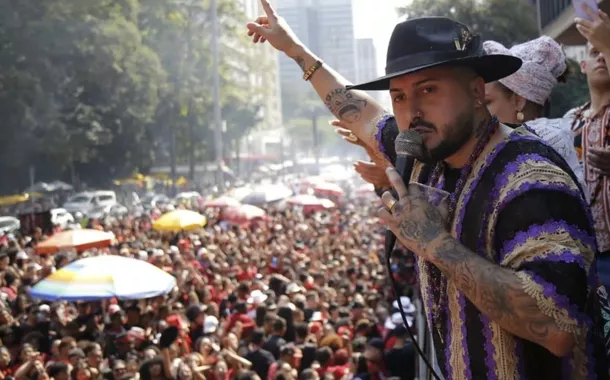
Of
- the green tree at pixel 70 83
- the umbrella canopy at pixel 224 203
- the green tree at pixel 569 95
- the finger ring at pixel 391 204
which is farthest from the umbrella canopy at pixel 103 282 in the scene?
the green tree at pixel 70 83

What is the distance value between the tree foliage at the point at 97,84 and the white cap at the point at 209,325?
87.7ft

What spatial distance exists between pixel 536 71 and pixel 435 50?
1203 millimetres

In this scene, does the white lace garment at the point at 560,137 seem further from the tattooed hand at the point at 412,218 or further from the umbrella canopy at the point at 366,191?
the umbrella canopy at the point at 366,191

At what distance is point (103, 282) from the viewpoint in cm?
1059

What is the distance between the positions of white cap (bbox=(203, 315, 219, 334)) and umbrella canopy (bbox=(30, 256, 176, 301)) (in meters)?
0.76

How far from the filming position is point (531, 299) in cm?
198

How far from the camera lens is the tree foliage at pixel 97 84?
3631cm

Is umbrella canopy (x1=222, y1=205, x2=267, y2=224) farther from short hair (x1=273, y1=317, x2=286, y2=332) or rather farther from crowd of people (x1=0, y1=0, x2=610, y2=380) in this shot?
crowd of people (x1=0, y1=0, x2=610, y2=380)

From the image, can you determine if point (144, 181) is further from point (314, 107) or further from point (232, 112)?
point (314, 107)

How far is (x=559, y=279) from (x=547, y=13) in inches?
689

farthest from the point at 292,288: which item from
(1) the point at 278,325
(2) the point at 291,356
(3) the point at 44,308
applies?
(2) the point at 291,356

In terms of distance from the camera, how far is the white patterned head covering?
336 cm

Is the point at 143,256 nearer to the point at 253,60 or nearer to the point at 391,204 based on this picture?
the point at 391,204

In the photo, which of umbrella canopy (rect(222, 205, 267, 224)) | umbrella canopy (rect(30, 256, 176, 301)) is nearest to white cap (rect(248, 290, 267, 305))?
umbrella canopy (rect(30, 256, 176, 301))
